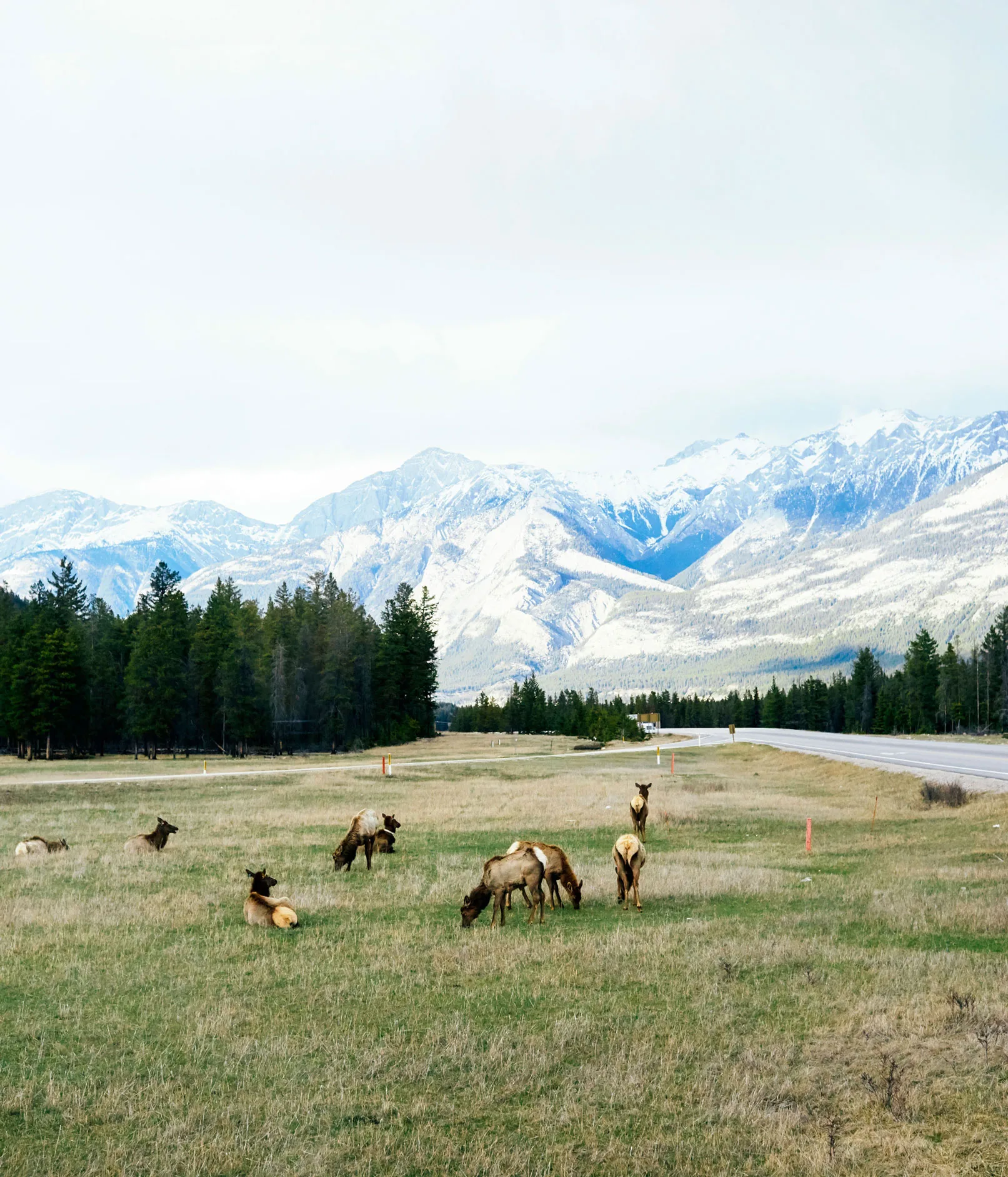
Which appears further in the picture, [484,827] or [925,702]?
[925,702]

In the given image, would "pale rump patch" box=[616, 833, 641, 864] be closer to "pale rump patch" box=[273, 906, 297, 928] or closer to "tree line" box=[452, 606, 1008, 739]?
"pale rump patch" box=[273, 906, 297, 928]

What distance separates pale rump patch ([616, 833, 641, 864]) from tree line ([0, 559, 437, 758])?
77.8 metres

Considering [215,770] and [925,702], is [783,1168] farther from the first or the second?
[925,702]

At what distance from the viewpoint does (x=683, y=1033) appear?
1120 cm

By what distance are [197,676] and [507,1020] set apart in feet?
293

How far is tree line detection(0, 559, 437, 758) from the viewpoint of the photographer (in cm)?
8719

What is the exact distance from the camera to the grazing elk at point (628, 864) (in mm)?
18734

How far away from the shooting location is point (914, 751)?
6575cm

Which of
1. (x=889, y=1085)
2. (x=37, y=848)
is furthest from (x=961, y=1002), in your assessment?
(x=37, y=848)

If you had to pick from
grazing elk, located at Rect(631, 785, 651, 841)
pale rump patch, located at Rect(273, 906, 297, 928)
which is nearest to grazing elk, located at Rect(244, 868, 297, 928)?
pale rump patch, located at Rect(273, 906, 297, 928)

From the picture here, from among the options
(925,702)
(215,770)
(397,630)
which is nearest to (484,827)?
(215,770)

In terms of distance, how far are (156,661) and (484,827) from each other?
6696cm

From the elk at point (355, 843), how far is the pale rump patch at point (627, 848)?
7305 mm

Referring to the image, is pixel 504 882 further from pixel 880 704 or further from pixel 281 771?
pixel 880 704
